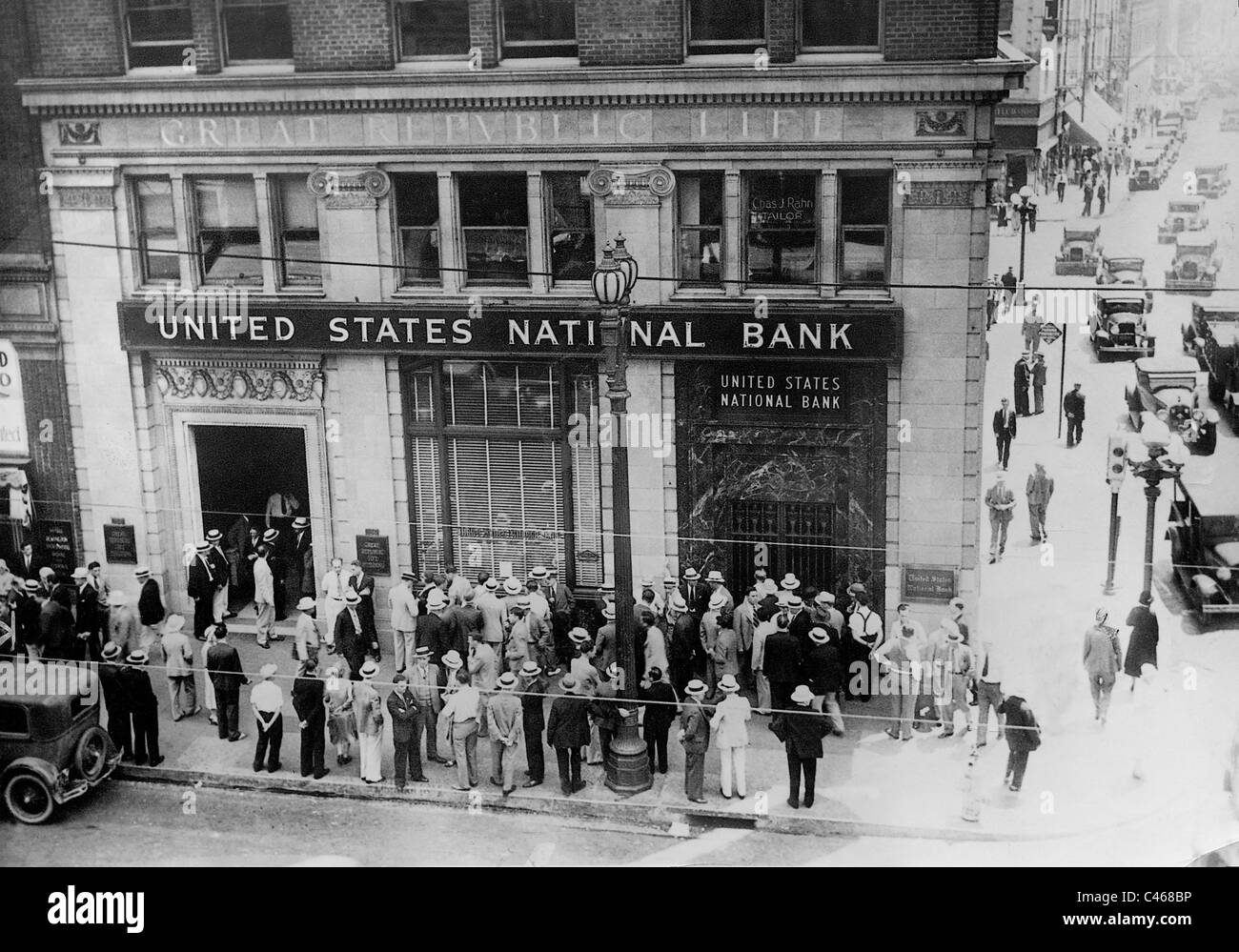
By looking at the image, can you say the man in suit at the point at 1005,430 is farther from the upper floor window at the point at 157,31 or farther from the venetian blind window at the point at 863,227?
the upper floor window at the point at 157,31

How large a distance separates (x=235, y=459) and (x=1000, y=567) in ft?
20.5

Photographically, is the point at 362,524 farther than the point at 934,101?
Yes

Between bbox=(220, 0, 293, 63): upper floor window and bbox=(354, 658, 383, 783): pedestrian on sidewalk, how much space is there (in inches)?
191

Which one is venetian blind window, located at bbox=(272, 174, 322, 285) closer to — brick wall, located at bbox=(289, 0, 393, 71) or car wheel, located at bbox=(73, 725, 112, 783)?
brick wall, located at bbox=(289, 0, 393, 71)

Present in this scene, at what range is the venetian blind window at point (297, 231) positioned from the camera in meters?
10.3

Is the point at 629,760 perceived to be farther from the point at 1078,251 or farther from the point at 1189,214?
the point at 1189,214

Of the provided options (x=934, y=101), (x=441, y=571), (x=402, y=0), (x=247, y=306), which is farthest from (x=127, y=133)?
(x=934, y=101)

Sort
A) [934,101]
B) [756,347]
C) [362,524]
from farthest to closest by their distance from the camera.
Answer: [362,524] < [756,347] < [934,101]

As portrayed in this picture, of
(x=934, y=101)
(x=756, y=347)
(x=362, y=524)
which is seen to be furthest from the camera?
(x=362, y=524)

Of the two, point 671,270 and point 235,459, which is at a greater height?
point 671,270

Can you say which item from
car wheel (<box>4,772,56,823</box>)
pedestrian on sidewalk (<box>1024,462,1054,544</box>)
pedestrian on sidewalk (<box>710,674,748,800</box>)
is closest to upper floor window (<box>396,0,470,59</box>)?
pedestrian on sidewalk (<box>710,674,748,800</box>)

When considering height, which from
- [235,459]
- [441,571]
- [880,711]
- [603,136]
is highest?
[603,136]

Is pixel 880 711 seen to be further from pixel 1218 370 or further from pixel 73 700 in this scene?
pixel 73 700

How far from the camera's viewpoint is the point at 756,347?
9.95 meters
